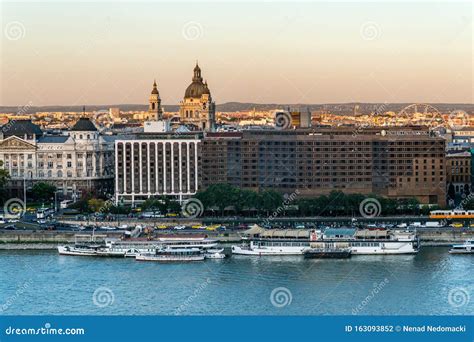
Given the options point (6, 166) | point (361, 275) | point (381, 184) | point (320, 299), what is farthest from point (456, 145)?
point (320, 299)

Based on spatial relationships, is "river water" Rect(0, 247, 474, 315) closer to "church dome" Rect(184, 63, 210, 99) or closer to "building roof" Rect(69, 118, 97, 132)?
"building roof" Rect(69, 118, 97, 132)

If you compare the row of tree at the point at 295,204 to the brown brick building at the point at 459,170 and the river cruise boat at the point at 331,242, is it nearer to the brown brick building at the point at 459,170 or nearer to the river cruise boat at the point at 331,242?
the river cruise boat at the point at 331,242

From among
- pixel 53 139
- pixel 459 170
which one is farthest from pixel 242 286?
pixel 459 170

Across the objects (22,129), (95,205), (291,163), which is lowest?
(95,205)

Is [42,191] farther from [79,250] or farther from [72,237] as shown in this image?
[79,250]

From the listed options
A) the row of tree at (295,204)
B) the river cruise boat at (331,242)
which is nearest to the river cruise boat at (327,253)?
the river cruise boat at (331,242)

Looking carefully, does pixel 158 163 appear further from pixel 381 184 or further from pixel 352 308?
pixel 352 308
